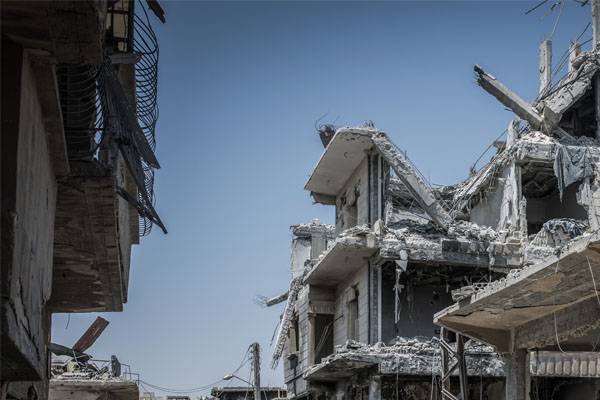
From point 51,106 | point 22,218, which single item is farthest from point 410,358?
point 22,218

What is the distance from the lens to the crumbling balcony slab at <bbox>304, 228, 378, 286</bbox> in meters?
25.6

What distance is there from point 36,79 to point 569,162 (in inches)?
837

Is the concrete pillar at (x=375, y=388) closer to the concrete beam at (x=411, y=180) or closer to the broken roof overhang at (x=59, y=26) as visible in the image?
the concrete beam at (x=411, y=180)

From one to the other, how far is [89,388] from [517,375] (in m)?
14.9

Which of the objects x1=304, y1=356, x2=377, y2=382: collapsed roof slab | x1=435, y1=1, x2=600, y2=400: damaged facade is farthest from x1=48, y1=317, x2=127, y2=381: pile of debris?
x1=435, y1=1, x2=600, y2=400: damaged facade

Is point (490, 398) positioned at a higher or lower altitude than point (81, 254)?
lower

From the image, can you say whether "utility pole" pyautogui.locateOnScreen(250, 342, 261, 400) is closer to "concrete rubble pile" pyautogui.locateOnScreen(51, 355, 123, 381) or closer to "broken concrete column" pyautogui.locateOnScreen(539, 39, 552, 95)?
"concrete rubble pile" pyautogui.locateOnScreen(51, 355, 123, 381)

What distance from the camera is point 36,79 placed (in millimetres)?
7270

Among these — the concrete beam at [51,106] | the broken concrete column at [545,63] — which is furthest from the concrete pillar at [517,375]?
the broken concrete column at [545,63]

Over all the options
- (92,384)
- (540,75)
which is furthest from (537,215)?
(92,384)

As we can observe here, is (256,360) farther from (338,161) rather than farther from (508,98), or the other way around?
(508,98)

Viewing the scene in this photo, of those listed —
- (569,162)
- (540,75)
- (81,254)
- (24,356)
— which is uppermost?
(540,75)

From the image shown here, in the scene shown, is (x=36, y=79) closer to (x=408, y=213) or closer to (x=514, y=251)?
(x=514, y=251)

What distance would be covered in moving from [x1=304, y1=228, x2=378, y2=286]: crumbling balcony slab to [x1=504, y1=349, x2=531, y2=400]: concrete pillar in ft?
33.9
